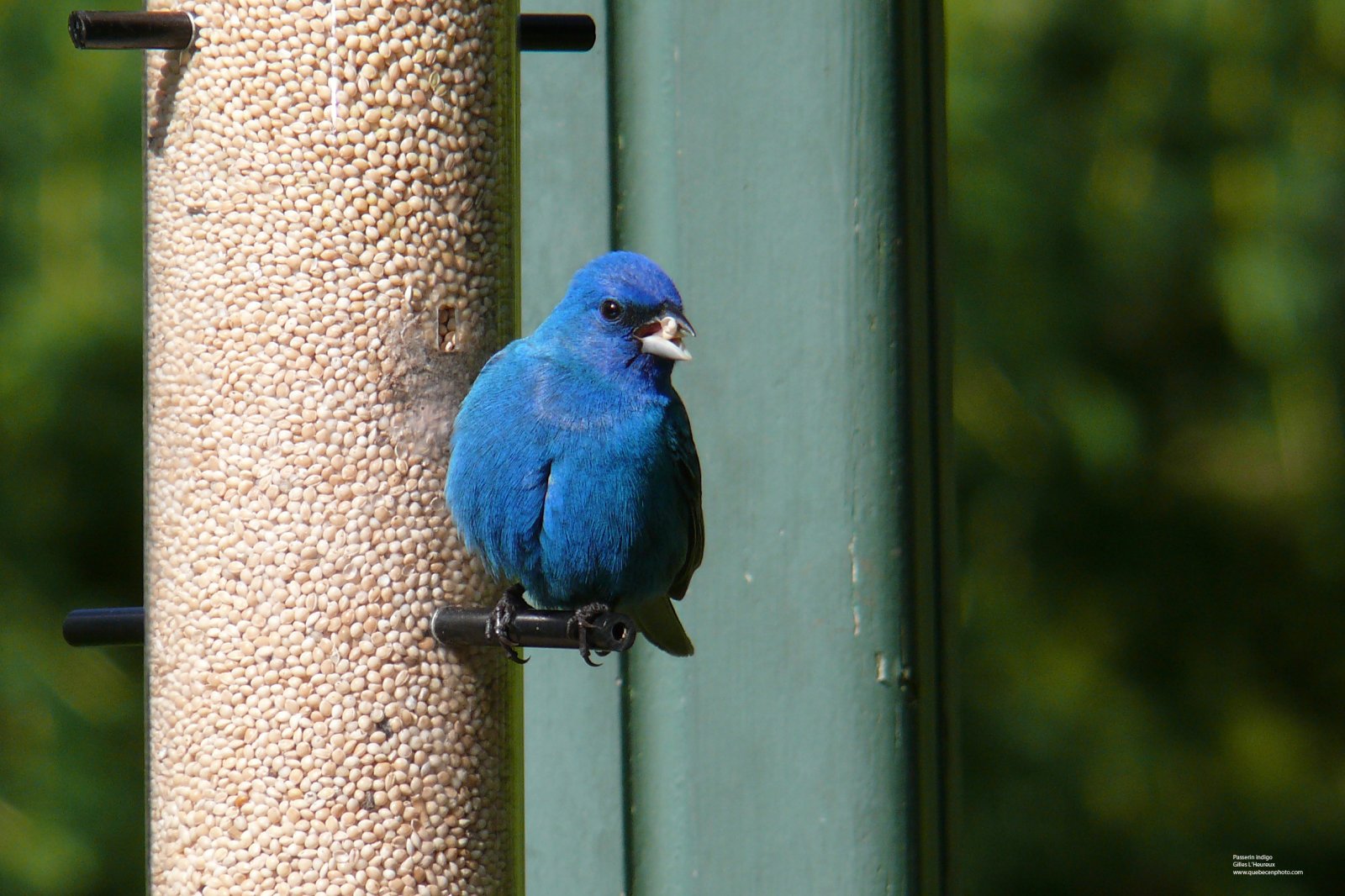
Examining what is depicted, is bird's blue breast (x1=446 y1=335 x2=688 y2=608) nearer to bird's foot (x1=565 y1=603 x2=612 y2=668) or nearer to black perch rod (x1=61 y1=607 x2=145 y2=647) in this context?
A: bird's foot (x1=565 y1=603 x2=612 y2=668)

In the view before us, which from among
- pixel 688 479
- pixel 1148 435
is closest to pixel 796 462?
pixel 688 479

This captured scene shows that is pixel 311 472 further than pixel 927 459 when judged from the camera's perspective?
No

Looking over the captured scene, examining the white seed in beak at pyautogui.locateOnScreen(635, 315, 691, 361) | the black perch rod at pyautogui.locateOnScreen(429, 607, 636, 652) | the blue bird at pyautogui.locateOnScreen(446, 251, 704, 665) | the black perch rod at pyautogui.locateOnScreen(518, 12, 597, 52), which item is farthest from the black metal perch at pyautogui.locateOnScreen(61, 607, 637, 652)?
the black perch rod at pyautogui.locateOnScreen(518, 12, 597, 52)

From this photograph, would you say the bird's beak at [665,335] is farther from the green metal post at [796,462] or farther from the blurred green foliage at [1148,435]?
the blurred green foliage at [1148,435]

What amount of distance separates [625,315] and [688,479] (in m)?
0.28

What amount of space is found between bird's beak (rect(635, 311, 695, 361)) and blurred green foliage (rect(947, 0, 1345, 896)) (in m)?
2.59

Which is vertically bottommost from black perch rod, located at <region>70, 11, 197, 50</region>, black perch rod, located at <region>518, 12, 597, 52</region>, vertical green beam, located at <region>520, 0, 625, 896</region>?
vertical green beam, located at <region>520, 0, 625, 896</region>

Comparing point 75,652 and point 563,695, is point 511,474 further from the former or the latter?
point 75,652

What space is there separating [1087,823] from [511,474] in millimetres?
3564

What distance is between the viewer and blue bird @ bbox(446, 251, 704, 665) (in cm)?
228

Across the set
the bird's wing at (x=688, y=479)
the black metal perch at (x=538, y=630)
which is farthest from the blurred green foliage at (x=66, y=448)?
the black metal perch at (x=538, y=630)

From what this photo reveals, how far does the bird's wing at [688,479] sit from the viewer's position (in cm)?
243

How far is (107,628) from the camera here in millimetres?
2371

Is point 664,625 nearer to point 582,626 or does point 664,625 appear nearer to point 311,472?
point 582,626
